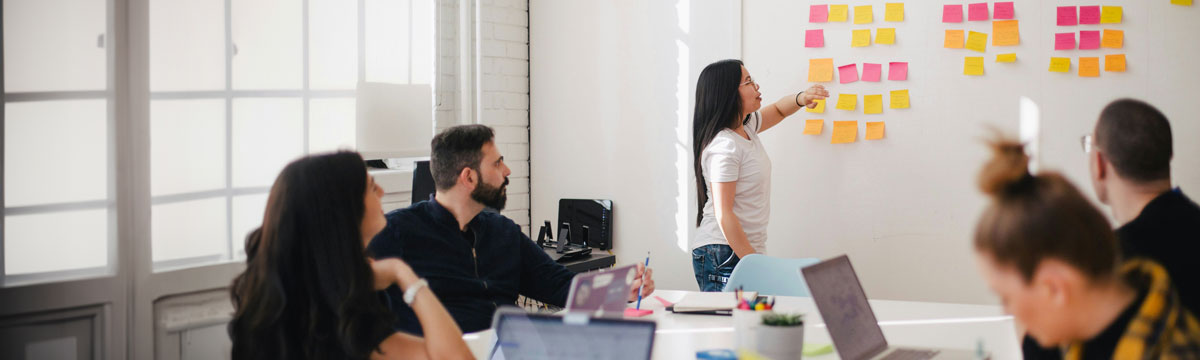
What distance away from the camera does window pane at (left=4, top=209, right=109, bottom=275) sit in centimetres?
300

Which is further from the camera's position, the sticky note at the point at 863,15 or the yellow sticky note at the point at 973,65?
the sticky note at the point at 863,15

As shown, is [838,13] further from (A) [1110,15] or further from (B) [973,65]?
(A) [1110,15]

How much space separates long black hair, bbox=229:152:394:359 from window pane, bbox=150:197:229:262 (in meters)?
1.78

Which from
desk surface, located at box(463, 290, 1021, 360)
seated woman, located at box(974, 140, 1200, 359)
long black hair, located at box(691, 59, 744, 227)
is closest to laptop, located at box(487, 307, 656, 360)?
seated woman, located at box(974, 140, 1200, 359)

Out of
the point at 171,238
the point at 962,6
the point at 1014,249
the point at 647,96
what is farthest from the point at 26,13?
the point at 962,6

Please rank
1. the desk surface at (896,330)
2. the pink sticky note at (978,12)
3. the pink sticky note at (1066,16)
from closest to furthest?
the desk surface at (896,330) → the pink sticky note at (1066,16) → the pink sticky note at (978,12)

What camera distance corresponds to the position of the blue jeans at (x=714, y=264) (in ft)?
11.3

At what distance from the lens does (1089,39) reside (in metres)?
3.52

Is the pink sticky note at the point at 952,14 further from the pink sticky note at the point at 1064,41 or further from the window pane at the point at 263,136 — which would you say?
the window pane at the point at 263,136

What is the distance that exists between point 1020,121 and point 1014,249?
8.87 ft

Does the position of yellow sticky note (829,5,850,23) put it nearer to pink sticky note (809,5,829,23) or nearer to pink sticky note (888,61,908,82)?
pink sticky note (809,5,829,23)

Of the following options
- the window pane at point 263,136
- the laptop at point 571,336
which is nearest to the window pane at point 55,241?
the window pane at point 263,136

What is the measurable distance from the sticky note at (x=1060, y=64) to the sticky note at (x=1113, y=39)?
0.14m

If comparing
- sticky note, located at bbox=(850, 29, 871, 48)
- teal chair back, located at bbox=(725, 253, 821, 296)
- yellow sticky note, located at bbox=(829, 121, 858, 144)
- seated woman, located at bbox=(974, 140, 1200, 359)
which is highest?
sticky note, located at bbox=(850, 29, 871, 48)
